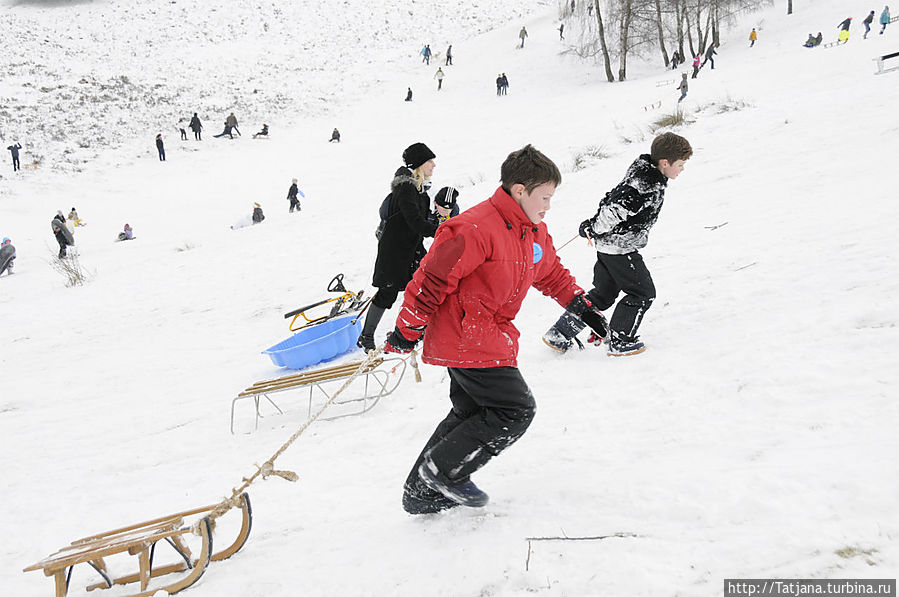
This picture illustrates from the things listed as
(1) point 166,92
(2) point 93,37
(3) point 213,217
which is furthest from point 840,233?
(2) point 93,37

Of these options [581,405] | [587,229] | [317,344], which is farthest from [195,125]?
[581,405]

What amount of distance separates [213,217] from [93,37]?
1207 inches

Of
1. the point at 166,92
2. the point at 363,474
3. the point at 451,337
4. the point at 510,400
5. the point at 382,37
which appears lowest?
the point at 363,474

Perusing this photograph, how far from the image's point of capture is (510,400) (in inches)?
97.9

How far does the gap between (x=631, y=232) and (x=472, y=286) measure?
2122mm

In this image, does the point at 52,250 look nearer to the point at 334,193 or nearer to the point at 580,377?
the point at 334,193

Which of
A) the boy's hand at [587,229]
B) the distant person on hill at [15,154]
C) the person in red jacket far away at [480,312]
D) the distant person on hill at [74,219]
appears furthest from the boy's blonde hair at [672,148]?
the distant person on hill at [15,154]

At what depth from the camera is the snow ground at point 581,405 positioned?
2.21 m

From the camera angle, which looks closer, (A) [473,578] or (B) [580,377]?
(A) [473,578]

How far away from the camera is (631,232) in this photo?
411cm

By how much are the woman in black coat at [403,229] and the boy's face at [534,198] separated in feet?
Result: 7.86

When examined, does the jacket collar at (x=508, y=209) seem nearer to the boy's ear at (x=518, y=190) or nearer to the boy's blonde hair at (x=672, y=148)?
the boy's ear at (x=518, y=190)

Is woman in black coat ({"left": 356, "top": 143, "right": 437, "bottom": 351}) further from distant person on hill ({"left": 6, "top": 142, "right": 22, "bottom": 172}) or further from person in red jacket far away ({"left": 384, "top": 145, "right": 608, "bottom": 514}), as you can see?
distant person on hill ({"left": 6, "top": 142, "right": 22, "bottom": 172})

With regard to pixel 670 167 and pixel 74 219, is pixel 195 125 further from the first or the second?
pixel 670 167
